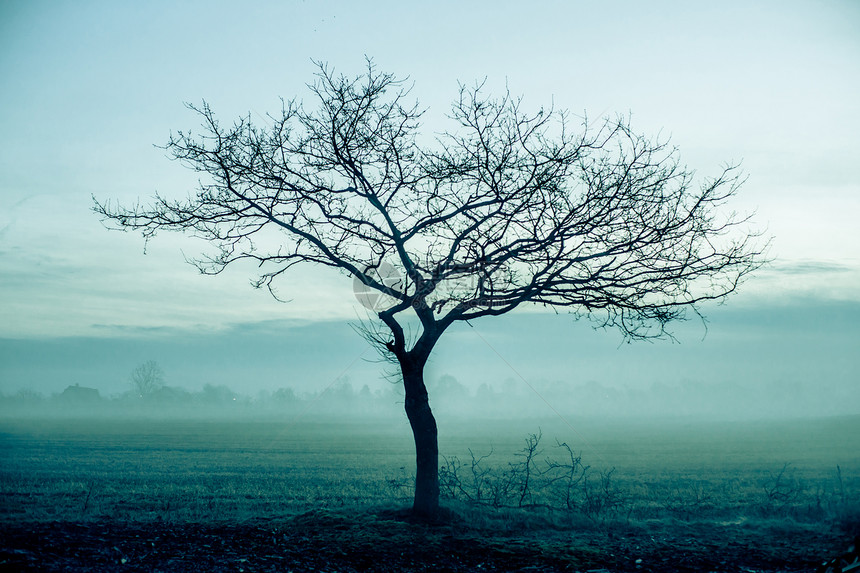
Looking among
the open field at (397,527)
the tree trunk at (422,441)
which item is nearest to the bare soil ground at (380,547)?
the open field at (397,527)

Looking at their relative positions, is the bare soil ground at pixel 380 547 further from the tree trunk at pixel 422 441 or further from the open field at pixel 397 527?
the tree trunk at pixel 422 441

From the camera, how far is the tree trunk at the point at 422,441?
1377 centimetres

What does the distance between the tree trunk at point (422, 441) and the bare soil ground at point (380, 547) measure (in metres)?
0.50

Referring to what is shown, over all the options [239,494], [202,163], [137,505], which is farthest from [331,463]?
[202,163]

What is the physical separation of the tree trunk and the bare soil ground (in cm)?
50

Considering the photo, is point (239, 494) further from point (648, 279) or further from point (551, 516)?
point (648, 279)

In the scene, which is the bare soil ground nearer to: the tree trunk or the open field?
the open field

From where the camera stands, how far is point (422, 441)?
13992mm

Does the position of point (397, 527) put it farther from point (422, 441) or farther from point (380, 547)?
point (422, 441)

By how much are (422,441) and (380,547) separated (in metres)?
3.02

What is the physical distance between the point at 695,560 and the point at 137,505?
16.0 metres

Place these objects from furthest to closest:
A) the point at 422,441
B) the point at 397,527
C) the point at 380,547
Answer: the point at 422,441, the point at 397,527, the point at 380,547

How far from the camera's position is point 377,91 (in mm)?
13258

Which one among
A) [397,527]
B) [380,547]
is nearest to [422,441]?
[397,527]
